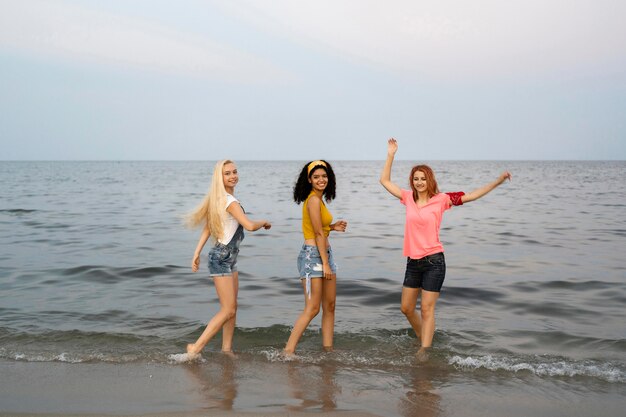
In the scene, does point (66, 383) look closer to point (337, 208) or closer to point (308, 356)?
point (308, 356)

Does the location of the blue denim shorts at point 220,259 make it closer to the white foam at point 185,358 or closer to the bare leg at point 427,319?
the white foam at point 185,358

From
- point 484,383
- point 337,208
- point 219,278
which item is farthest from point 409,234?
point 337,208

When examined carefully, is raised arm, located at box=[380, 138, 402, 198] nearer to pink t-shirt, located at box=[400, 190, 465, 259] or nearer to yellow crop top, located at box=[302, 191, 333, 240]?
pink t-shirt, located at box=[400, 190, 465, 259]

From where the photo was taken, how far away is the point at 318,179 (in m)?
6.14

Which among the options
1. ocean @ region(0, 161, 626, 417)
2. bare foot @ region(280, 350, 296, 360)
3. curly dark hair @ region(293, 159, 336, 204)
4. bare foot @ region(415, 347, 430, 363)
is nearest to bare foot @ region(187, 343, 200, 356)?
ocean @ region(0, 161, 626, 417)

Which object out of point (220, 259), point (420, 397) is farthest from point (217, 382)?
point (420, 397)

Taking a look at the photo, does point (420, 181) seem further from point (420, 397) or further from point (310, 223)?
point (420, 397)

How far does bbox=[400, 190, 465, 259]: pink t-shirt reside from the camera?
6.25 metres

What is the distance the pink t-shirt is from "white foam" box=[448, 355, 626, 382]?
1.21m

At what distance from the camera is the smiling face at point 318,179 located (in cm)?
613

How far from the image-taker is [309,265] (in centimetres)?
622

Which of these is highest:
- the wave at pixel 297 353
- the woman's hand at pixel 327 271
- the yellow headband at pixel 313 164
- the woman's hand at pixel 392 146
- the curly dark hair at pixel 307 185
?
the woman's hand at pixel 392 146

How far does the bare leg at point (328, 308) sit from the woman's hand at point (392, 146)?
1.54 m

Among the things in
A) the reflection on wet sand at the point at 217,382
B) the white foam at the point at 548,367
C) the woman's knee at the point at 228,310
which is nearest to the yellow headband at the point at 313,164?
the woman's knee at the point at 228,310
